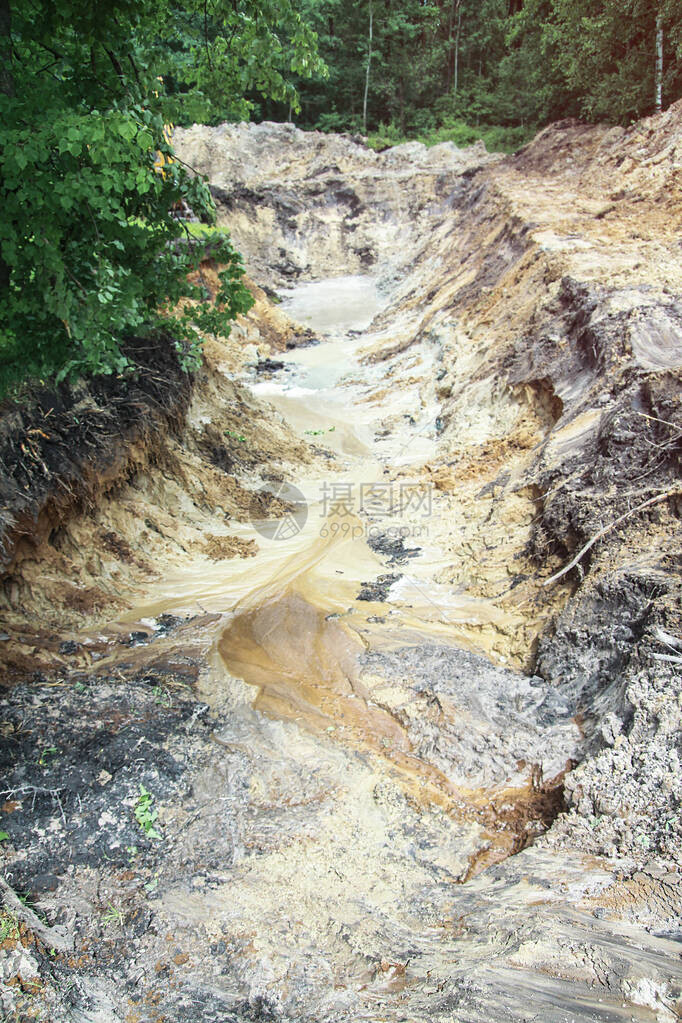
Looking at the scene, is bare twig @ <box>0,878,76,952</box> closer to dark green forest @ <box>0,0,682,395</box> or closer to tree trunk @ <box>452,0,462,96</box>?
dark green forest @ <box>0,0,682,395</box>

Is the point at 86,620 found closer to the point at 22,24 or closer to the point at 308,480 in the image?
the point at 22,24

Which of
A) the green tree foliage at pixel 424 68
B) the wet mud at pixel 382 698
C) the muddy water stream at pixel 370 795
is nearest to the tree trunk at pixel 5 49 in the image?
the wet mud at pixel 382 698

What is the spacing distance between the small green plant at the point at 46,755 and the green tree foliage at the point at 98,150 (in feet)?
7.92

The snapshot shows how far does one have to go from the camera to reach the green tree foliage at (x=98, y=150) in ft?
10.6

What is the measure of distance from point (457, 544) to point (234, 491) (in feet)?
11.1

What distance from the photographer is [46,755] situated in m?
3.88

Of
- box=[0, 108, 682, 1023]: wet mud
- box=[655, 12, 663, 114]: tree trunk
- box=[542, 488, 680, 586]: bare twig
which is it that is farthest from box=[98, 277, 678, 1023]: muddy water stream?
box=[655, 12, 663, 114]: tree trunk

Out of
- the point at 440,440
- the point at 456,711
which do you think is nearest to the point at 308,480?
the point at 440,440

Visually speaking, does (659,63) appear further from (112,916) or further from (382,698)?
(112,916)

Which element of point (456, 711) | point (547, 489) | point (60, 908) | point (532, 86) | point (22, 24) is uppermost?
point (532, 86)

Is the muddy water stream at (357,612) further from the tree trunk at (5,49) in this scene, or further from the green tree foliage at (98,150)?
the tree trunk at (5,49)

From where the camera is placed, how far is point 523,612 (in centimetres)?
606

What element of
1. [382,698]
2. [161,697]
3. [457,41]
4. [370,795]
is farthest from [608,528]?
[457,41]

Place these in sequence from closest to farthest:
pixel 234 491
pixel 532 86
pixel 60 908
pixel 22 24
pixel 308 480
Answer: pixel 60 908
pixel 22 24
pixel 234 491
pixel 308 480
pixel 532 86
